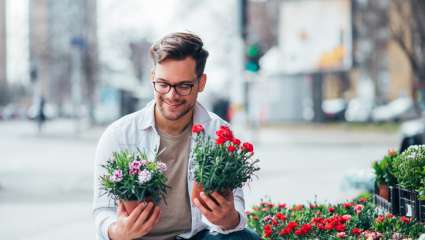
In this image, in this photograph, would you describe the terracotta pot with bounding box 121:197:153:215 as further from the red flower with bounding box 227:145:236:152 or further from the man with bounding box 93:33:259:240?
the red flower with bounding box 227:145:236:152

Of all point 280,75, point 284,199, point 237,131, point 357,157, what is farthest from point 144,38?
point 284,199

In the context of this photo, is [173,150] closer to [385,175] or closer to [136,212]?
[136,212]

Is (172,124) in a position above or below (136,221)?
above

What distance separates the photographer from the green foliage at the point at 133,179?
3.04m

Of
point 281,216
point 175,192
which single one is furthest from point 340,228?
point 175,192

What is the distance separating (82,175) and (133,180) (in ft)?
38.9

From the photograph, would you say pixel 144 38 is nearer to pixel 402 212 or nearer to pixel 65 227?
pixel 65 227

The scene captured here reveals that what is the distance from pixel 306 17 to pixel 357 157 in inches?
743

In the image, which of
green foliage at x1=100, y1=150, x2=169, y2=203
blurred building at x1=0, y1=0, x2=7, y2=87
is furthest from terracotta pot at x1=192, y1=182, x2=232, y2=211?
blurred building at x1=0, y1=0, x2=7, y2=87

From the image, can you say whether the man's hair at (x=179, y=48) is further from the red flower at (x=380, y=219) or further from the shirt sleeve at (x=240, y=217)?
the red flower at (x=380, y=219)

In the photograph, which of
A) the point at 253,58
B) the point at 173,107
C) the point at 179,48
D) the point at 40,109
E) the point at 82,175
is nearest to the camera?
the point at 179,48

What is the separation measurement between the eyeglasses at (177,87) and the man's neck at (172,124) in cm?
21

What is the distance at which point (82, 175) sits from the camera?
1462 cm

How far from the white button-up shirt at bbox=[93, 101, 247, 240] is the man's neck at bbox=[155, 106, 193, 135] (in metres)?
0.03
